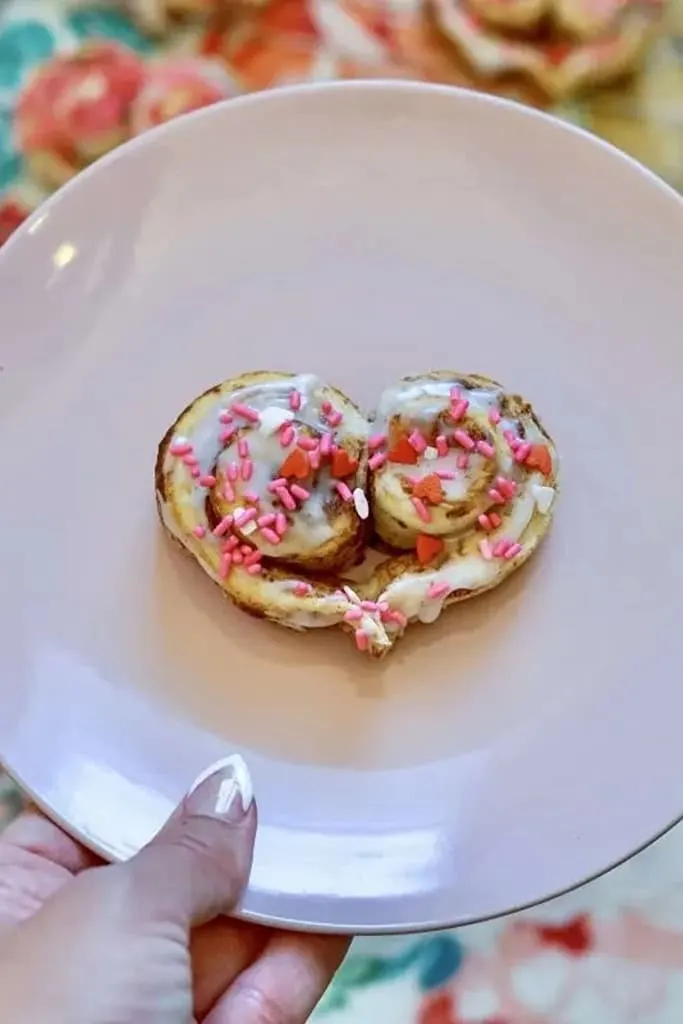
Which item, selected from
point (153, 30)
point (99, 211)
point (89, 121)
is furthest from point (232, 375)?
point (153, 30)

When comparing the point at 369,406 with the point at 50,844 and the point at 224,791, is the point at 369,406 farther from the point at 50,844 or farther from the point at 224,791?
the point at 50,844

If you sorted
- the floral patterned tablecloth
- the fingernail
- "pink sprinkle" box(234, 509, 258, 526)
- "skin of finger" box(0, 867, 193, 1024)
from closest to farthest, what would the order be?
1. "skin of finger" box(0, 867, 193, 1024)
2. the fingernail
3. "pink sprinkle" box(234, 509, 258, 526)
4. the floral patterned tablecloth

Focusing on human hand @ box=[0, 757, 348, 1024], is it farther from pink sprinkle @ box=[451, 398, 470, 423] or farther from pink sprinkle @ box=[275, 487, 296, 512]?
pink sprinkle @ box=[451, 398, 470, 423]


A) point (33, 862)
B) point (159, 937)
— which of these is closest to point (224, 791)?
point (159, 937)

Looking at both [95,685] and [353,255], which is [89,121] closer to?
[353,255]

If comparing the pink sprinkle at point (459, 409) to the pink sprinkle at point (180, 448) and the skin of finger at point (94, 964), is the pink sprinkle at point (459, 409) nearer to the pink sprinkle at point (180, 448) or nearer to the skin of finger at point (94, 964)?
the pink sprinkle at point (180, 448)

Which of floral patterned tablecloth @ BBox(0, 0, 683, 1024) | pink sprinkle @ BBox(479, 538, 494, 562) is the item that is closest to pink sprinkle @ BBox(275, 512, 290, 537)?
pink sprinkle @ BBox(479, 538, 494, 562)

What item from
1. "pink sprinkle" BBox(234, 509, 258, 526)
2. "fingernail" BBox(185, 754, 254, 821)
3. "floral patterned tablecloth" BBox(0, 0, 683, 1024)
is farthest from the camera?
"floral patterned tablecloth" BBox(0, 0, 683, 1024)
